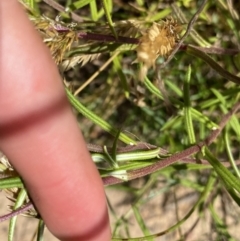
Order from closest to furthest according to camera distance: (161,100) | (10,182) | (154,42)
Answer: (154,42) < (10,182) < (161,100)

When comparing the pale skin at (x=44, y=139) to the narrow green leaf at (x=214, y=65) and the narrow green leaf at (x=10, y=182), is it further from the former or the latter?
the narrow green leaf at (x=214, y=65)

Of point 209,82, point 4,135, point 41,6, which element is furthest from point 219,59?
point 4,135

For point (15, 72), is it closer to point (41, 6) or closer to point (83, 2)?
point (83, 2)

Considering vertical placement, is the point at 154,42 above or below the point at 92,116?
above

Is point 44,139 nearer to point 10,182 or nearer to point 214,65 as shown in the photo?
point 10,182

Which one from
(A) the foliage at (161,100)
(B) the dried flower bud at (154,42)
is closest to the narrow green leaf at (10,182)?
(A) the foliage at (161,100)

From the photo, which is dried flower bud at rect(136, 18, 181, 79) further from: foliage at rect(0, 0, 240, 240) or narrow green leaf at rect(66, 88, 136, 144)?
narrow green leaf at rect(66, 88, 136, 144)

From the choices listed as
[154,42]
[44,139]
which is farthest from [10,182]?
[154,42]

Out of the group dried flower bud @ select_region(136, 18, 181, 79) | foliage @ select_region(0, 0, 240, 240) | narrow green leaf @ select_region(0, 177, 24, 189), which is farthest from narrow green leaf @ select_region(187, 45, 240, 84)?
narrow green leaf @ select_region(0, 177, 24, 189)
